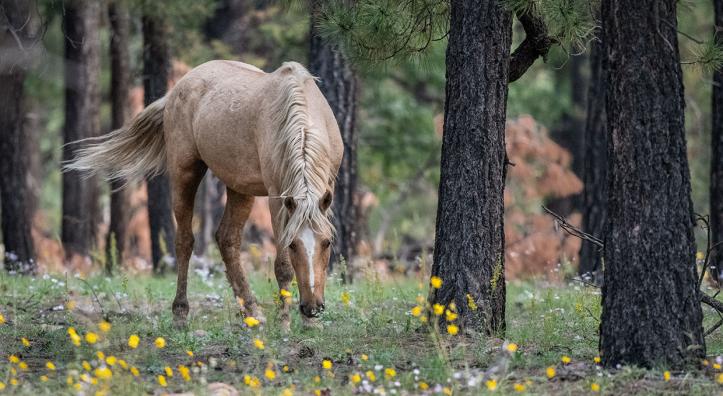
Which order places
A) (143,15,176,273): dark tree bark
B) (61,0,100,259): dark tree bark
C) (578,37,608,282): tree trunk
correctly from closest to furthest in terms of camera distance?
(578,37,608,282): tree trunk
(143,15,176,273): dark tree bark
(61,0,100,259): dark tree bark

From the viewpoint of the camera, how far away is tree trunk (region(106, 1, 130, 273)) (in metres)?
13.3

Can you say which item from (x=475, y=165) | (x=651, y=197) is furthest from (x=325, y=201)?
(x=651, y=197)

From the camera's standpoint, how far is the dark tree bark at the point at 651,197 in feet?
16.8

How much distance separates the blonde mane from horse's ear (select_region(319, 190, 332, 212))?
3 cm

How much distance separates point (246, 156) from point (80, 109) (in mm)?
7031

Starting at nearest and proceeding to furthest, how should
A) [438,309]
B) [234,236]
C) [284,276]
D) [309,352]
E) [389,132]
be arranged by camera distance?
[438,309] → [309,352] → [284,276] → [234,236] → [389,132]

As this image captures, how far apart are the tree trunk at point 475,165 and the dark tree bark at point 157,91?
5.90 m

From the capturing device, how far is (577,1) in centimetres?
634

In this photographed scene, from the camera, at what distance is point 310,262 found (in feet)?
21.0

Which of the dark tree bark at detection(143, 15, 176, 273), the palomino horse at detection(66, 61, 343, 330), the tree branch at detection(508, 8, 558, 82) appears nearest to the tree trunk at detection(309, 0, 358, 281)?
the palomino horse at detection(66, 61, 343, 330)

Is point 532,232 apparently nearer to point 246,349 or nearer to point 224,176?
point 224,176

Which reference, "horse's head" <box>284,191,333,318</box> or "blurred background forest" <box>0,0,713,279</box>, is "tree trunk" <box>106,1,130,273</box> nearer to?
"blurred background forest" <box>0,0,713,279</box>

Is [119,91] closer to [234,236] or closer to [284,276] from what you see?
[234,236]

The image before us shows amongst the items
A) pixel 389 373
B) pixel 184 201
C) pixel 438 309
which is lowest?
pixel 389 373
